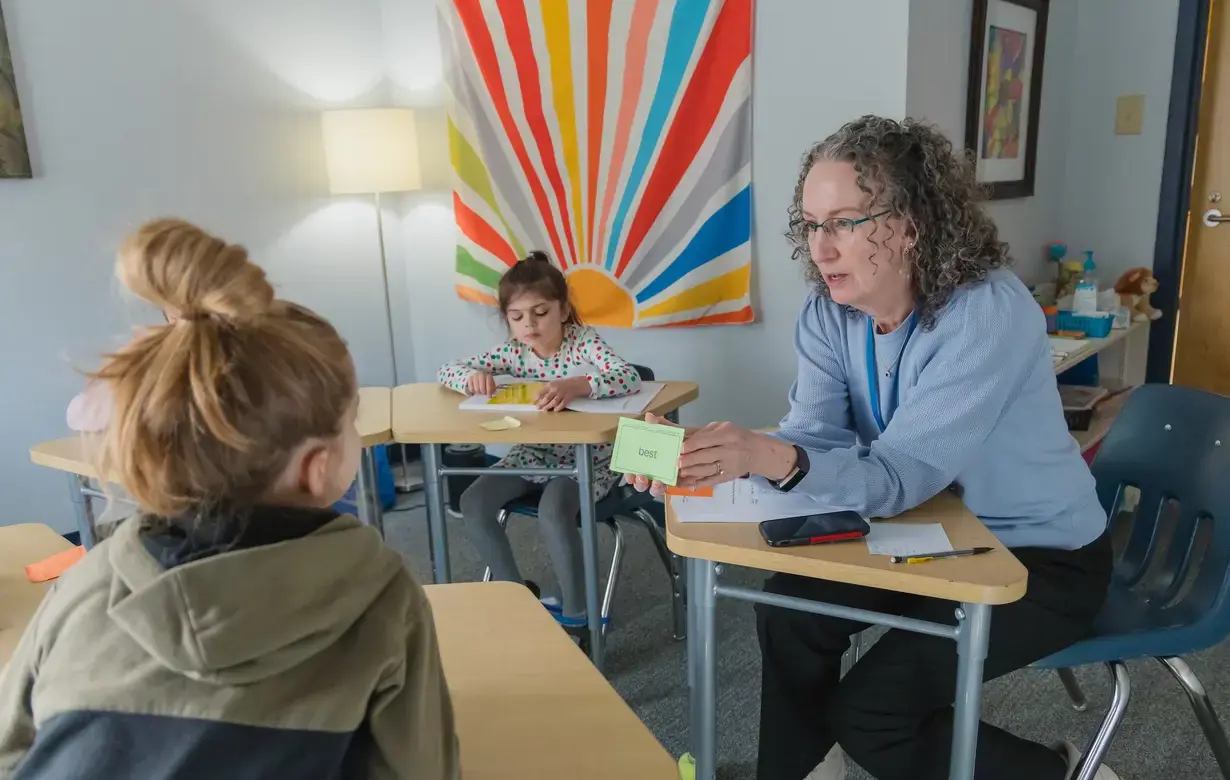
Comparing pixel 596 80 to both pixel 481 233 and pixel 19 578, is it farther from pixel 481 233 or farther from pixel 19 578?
pixel 19 578

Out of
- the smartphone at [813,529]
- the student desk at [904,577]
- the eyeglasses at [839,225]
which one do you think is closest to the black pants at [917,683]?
the student desk at [904,577]

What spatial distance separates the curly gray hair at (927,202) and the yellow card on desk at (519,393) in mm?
1036

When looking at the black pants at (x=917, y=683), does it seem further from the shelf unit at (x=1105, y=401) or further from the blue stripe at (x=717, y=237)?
the blue stripe at (x=717, y=237)

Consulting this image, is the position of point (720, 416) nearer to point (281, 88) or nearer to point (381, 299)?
point (381, 299)

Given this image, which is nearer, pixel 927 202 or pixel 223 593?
pixel 223 593

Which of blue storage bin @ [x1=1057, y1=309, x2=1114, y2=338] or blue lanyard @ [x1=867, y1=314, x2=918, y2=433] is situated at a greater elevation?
blue lanyard @ [x1=867, y1=314, x2=918, y2=433]

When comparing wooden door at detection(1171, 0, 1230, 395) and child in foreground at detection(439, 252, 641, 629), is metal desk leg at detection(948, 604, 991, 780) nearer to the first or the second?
child in foreground at detection(439, 252, 641, 629)

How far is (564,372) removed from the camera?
2.51 meters

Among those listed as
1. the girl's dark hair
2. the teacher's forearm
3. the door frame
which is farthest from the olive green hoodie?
the door frame

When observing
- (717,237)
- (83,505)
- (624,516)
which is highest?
(717,237)

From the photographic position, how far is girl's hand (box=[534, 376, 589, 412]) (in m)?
2.12

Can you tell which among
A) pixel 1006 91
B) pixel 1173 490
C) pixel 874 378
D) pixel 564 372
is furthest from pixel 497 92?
pixel 1173 490

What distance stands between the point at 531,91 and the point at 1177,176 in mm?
2447

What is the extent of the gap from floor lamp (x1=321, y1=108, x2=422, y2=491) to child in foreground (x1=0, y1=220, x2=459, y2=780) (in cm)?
271
